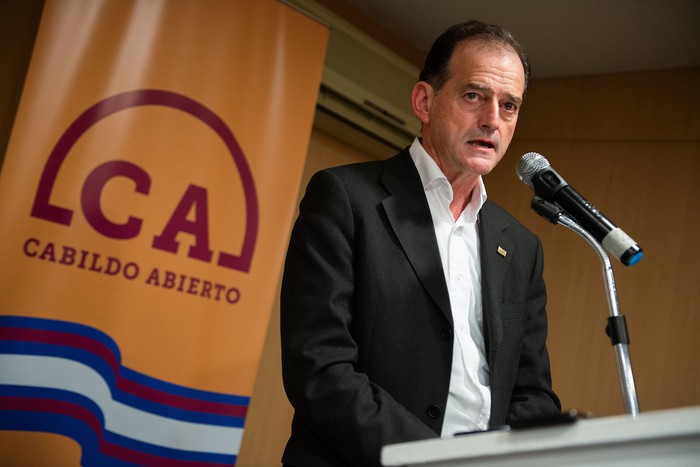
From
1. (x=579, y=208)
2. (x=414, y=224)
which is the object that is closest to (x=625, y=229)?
(x=414, y=224)

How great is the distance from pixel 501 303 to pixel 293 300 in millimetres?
548

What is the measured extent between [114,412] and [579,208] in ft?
7.80

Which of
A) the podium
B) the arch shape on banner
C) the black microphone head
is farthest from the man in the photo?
the arch shape on banner

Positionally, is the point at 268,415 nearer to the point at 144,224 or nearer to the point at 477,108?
the point at 144,224

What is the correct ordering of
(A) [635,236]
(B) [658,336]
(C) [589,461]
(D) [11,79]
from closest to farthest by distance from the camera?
(C) [589,461]
(D) [11,79]
(B) [658,336]
(A) [635,236]

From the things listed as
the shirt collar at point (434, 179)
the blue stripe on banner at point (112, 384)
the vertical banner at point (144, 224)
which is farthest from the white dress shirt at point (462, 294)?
the blue stripe on banner at point (112, 384)

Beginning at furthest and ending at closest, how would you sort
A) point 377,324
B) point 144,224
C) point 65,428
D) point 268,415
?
point 268,415 < point 144,224 < point 65,428 < point 377,324

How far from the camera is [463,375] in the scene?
70.2 inches

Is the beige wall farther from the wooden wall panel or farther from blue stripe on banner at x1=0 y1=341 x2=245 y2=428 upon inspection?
blue stripe on banner at x1=0 y1=341 x2=245 y2=428

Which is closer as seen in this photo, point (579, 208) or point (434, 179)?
point (579, 208)

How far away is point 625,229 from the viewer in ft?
16.5

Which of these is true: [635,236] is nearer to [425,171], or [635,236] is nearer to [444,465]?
[425,171]

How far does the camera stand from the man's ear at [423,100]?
2.13 metres

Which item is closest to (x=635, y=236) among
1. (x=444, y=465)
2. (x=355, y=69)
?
(x=355, y=69)
